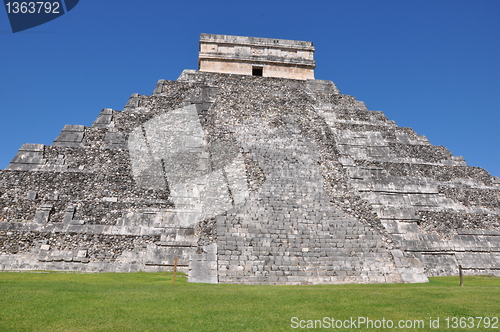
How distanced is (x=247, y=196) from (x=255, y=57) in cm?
1162

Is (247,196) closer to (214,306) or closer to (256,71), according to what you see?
(214,306)

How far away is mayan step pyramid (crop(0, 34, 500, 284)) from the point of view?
1073 cm

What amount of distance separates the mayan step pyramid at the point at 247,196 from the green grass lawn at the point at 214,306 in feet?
6.85

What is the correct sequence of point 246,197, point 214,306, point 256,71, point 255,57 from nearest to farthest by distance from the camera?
point 214,306 → point 246,197 → point 255,57 → point 256,71

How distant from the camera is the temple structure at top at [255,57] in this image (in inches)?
848

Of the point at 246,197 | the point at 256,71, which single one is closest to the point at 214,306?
the point at 246,197

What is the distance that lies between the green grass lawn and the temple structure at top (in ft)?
49.8

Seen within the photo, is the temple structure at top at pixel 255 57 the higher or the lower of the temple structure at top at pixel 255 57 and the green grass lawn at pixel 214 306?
the higher

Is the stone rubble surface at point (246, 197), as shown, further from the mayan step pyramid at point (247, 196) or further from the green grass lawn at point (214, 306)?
the green grass lawn at point (214, 306)

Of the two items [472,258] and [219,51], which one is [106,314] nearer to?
[472,258]

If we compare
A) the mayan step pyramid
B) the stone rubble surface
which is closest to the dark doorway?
the mayan step pyramid

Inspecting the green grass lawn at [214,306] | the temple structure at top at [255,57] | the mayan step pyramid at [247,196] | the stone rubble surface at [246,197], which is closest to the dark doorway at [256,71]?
the temple structure at top at [255,57]

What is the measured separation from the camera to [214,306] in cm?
633

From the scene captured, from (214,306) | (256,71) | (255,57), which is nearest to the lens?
(214,306)
